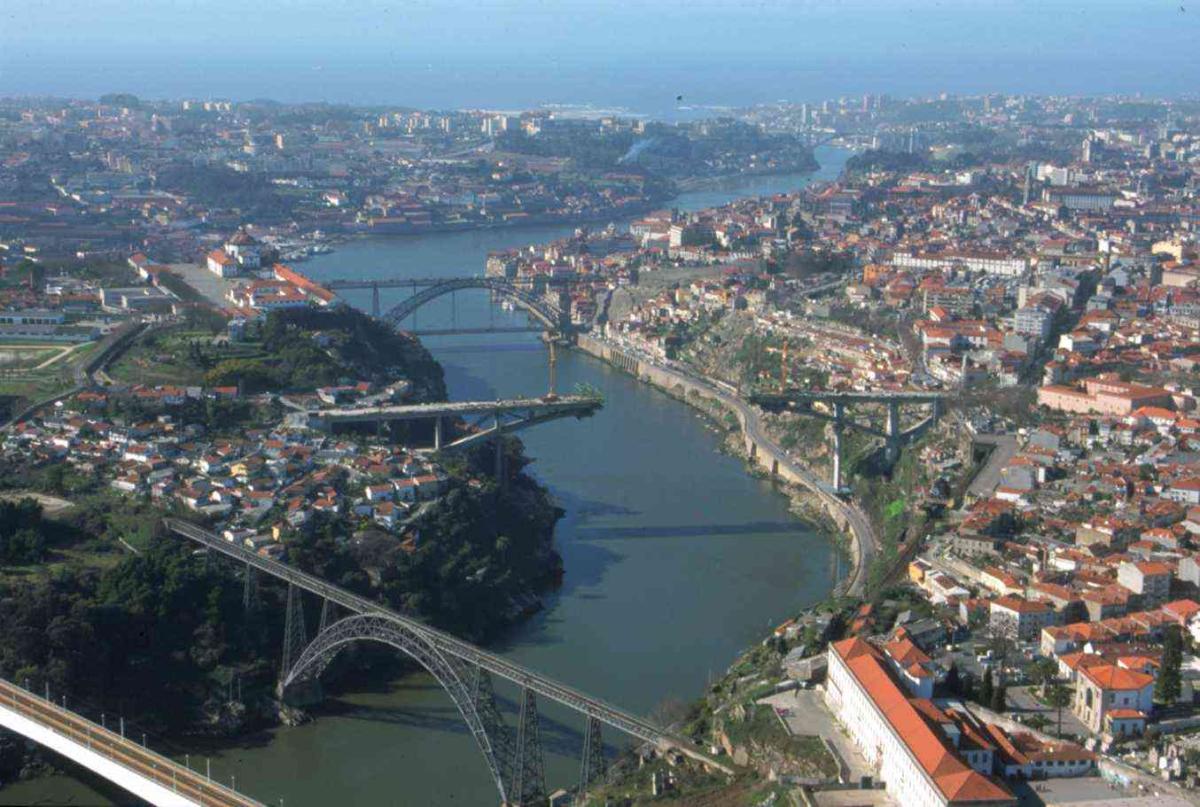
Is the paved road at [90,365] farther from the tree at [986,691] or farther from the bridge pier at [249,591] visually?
the tree at [986,691]

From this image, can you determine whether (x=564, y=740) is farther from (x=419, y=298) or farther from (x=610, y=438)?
(x=419, y=298)

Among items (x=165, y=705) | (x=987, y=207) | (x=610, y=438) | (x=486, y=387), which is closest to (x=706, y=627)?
(x=165, y=705)

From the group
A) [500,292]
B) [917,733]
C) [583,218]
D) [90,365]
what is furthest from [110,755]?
[583,218]

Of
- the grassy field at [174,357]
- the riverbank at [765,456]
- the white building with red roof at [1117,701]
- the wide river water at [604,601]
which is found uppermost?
the grassy field at [174,357]

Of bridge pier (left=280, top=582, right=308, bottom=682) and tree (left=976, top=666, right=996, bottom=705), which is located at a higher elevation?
tree (left=976, top=666, right=996, bottom=705)

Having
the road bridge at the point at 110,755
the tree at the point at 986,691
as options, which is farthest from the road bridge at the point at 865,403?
the road bridge at the point at 110,755

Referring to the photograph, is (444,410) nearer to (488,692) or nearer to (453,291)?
(488,692)

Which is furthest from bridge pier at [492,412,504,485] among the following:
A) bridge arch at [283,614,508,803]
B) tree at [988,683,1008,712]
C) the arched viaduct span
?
the arched viaduct span

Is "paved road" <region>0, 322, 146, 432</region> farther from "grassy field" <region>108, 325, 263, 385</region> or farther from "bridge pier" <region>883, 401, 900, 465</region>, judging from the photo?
"bridge pier" <region>883, 401, 900, 465</region>
